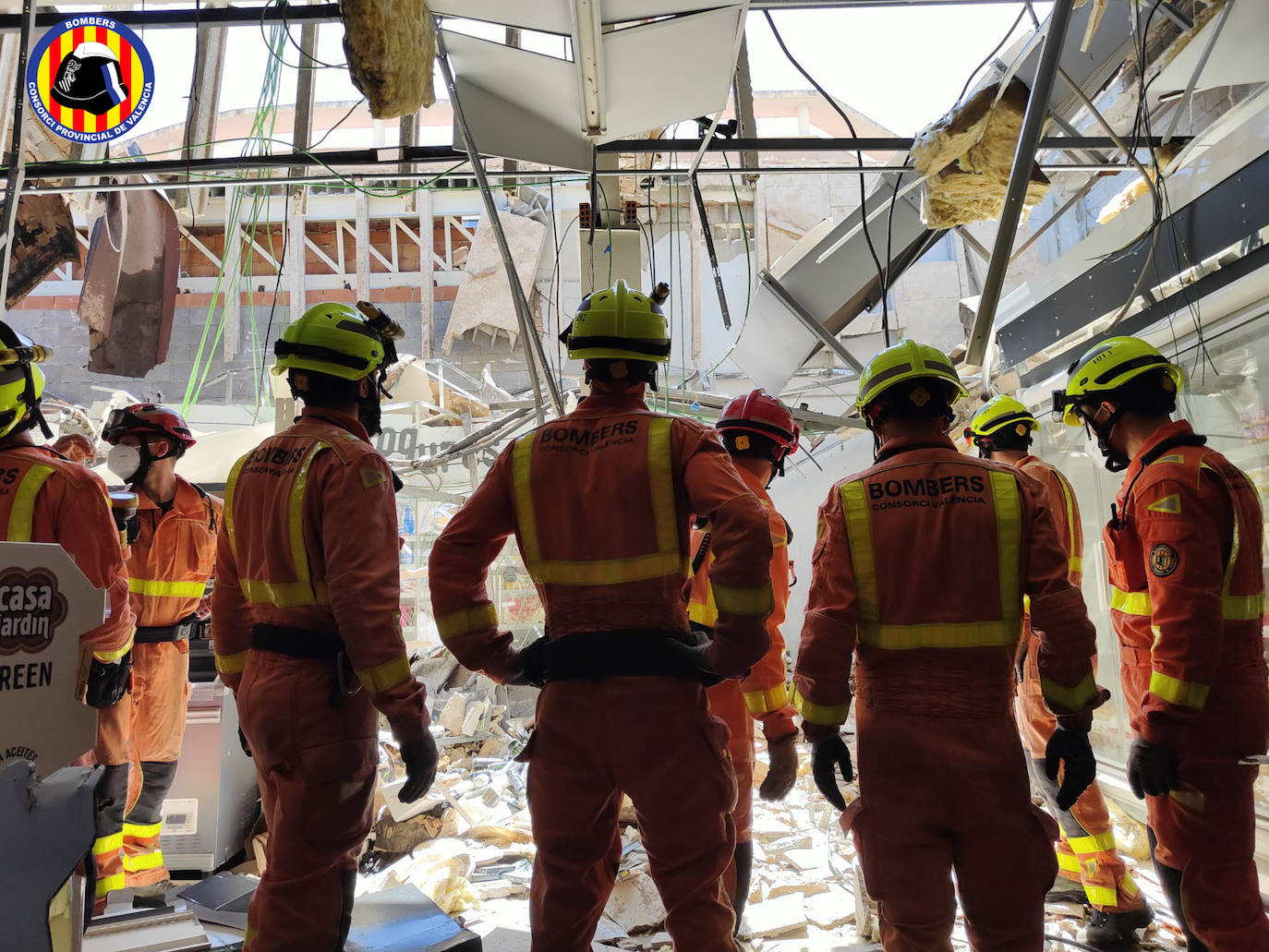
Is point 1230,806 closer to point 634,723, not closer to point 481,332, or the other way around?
point 634,723

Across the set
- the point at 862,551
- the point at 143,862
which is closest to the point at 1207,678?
the point at 862,551

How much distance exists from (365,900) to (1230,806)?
131 inches

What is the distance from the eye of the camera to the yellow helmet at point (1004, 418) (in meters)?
4.32

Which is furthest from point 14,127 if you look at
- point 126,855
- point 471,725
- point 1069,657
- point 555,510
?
point 471,725

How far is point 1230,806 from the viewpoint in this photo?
265 centimetres

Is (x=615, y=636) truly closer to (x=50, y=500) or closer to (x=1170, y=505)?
(x=1170, y=505)

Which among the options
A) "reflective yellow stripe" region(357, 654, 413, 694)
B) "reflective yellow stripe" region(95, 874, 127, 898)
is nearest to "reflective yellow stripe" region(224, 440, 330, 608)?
"reflective yellow stripe" region(357, 654, 413, 694)

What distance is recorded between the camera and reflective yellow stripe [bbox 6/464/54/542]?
9.98 feet

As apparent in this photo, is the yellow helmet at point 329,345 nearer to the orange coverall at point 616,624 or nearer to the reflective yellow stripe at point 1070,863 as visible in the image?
the orange coverall at point 616,624

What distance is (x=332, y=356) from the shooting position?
112 inches

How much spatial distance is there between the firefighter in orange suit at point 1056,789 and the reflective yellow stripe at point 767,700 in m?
1.13

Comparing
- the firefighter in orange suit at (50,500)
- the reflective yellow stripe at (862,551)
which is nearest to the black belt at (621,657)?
the reflective yellow stripe at (862,551)

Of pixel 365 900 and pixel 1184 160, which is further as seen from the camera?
pixel 1184 160

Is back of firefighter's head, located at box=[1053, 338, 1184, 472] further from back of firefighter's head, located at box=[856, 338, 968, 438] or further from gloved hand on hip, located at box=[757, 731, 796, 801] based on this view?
gloved hand on hip, located at box=[757, 731, 796, 801]
